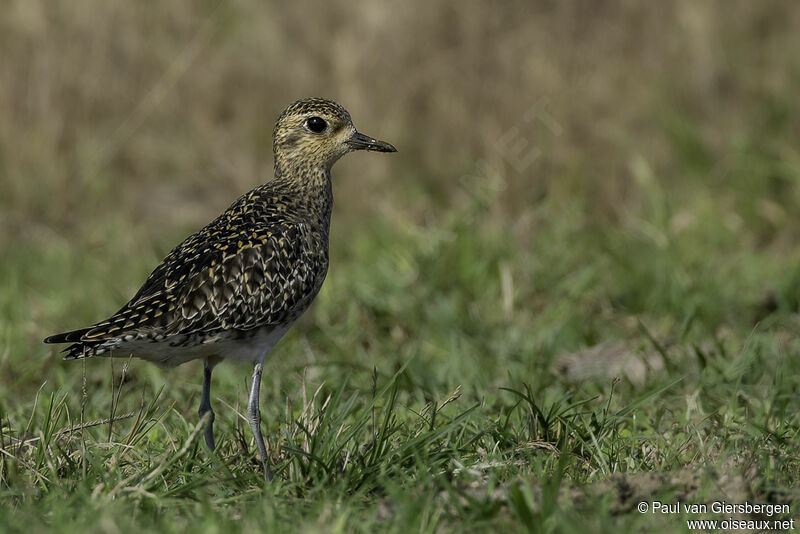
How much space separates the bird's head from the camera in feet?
18.3

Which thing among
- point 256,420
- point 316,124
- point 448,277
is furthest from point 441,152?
point 256,420

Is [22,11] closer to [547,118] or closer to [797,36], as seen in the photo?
[547,118]

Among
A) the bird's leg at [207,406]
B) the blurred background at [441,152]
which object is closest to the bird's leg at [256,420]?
the bird's leg at [207,406]

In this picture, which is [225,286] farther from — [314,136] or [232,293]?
[314,136]

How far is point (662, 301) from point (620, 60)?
346 cm

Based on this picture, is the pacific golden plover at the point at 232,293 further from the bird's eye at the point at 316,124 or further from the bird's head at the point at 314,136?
the bird's eye at the point at 316,124

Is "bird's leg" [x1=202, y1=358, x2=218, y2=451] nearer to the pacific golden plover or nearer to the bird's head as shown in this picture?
the pacific golden plover

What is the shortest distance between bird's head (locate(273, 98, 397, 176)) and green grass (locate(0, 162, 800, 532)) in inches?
44.4

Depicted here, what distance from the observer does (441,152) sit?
10.3 metres

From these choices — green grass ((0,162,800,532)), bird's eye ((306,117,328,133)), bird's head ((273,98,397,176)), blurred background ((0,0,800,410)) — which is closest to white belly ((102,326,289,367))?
green grass ((0,162,800,532))

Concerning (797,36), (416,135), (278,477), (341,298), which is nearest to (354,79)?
Answer: (416,135)

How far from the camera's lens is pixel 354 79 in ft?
33.1

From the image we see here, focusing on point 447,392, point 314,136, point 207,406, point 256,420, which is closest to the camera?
point 256,420

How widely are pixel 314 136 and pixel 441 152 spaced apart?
15.7 ft
